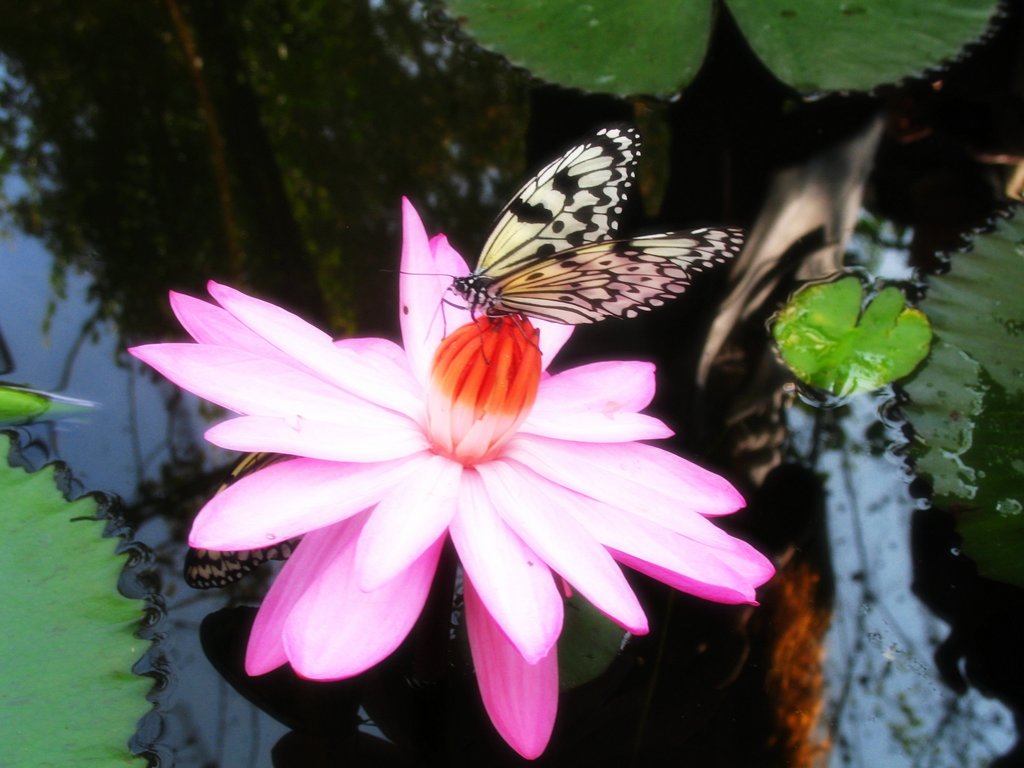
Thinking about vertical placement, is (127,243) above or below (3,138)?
below

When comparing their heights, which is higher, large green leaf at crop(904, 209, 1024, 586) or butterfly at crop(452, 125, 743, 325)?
butterfly at crop(452, 125, 743, 325)

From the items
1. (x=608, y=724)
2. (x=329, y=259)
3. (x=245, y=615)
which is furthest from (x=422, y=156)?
(x=608, y=724)

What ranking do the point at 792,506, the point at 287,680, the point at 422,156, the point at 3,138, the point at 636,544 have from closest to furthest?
the point at 636,544
the point at 287,680
the point at 792,506
the point at 3,138
the point at 422,156

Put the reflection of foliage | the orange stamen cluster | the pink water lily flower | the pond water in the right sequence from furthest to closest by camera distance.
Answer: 1. the reflection of foliage
2. the pond water
3. the orange stamen cluster
4. the pink water lily flower

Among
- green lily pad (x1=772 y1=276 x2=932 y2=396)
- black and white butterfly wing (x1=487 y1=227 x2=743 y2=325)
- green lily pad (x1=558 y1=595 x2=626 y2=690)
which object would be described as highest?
black and white butterfly wing (x1=487 y1=227 x2=743 y2=325)

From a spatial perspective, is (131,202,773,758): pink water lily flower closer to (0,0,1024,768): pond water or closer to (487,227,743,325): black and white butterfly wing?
(487,227,743,325): black and white butterfly wing

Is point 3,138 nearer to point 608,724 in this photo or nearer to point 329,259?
point 329,259

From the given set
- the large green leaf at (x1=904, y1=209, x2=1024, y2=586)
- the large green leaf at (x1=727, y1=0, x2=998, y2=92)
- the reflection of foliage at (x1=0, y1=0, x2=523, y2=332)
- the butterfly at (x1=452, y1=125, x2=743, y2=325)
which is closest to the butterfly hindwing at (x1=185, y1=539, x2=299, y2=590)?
the butterfly at (x1=452, y1=125, x2=743, y2=325)

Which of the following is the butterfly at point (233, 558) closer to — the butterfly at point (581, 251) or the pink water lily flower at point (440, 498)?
the pink water lily flower at point (440, 498)
